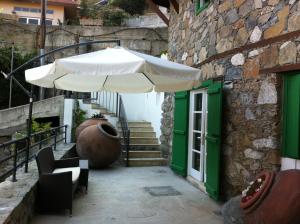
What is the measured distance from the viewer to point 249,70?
451 cm

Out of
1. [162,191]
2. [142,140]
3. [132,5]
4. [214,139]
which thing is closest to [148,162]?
[142,140]

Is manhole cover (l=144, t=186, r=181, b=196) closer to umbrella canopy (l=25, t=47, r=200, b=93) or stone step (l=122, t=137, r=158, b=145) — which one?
umbrella canopy (l=25, t=47, r=200, b=93)

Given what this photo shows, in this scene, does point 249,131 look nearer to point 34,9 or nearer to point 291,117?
point 291,117

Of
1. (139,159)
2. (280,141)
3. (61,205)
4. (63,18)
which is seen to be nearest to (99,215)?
(61,205)

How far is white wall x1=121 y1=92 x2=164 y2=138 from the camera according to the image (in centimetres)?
940

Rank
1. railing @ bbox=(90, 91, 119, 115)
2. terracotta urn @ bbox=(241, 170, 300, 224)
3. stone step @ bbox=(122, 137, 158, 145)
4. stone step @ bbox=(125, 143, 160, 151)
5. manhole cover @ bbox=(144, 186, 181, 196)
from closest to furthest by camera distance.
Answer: terracotta urn @ bbox=(241, 170, 300, 224)
manhole cover @ bbox=(144, 186, 181, 196)
stone step @ bbox=(125, 143, 160, 151)
stone step @ bbox=(122, 137, 158, 145)
railing @ bbox=(90, 91, 119, 115)

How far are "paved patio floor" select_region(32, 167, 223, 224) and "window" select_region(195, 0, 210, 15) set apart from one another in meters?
3.26

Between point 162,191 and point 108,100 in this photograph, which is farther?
point 108,100

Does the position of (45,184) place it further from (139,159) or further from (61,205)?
(139,159)

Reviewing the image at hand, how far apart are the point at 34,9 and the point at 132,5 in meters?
6.78

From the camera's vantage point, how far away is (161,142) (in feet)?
29.2

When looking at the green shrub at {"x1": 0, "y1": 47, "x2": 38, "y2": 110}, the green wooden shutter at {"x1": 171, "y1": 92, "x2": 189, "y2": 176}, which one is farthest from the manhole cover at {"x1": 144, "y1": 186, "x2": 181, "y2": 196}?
the green shrub at {"x1": 0, "y1": 47, "x2": 38, "y2": 110}

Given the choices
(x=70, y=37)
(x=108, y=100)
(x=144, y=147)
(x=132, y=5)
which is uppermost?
(x=132, y=5)

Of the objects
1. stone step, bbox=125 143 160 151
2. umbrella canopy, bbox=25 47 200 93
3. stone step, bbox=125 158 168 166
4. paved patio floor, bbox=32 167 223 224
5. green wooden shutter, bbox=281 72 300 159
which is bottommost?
paved patio floor, bbox=32 167 223 224
